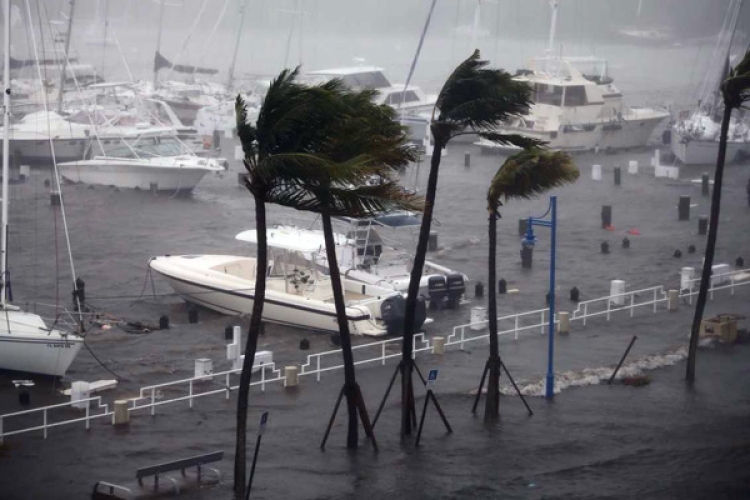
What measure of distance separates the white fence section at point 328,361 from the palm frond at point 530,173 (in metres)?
5.44

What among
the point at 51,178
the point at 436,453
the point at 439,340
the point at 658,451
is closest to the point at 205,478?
the point at 436,453

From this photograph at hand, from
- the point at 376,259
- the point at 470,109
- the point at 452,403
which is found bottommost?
the point at 452,403

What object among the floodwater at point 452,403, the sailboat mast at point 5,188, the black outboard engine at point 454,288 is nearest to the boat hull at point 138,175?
the floodwater at point 452,403

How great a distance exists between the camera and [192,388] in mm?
23859

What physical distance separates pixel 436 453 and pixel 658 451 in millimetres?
3281

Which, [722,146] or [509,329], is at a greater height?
[722,146]

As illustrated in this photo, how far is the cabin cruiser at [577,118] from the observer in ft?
210

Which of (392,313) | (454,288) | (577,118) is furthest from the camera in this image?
(577,118)

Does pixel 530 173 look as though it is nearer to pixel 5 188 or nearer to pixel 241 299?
pixel 5 188

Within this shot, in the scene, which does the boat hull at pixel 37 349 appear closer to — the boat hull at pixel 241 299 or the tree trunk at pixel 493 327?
the boat hull at pixel 241 299

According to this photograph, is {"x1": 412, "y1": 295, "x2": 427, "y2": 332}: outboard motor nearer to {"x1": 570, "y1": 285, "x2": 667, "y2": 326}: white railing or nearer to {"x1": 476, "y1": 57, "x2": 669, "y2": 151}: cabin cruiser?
{"x1": 570, "y1": 285, "x2": 667, "y2": 326}: white railing

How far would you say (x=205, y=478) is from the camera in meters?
18.4

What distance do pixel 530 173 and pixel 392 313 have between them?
8.66 m

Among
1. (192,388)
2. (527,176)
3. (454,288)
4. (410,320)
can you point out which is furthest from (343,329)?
(454,288)
